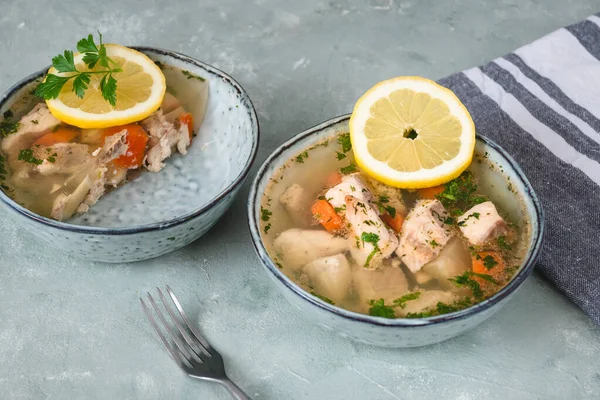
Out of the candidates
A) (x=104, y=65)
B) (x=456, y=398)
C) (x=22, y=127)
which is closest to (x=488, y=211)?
(x=456, y=398)

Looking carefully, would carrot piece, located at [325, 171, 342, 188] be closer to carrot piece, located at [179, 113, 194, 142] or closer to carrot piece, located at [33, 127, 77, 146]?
carrot piece, located at [179, 113, 194, 142]

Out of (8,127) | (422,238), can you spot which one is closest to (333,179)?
(422,238)

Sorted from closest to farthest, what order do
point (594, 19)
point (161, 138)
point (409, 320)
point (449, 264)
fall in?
point (409, 320), point (449, 264), point (161, 138), point (594, 19)

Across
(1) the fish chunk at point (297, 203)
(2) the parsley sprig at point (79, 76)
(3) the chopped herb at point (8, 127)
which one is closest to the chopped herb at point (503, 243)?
(1) the fish chunk at point (297, 203)

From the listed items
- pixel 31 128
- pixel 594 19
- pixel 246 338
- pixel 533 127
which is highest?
pixel 31 128

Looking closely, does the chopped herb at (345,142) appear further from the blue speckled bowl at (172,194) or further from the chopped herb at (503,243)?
the chopped herb at (503,243)

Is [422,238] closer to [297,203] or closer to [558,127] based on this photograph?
A: [297,203]
